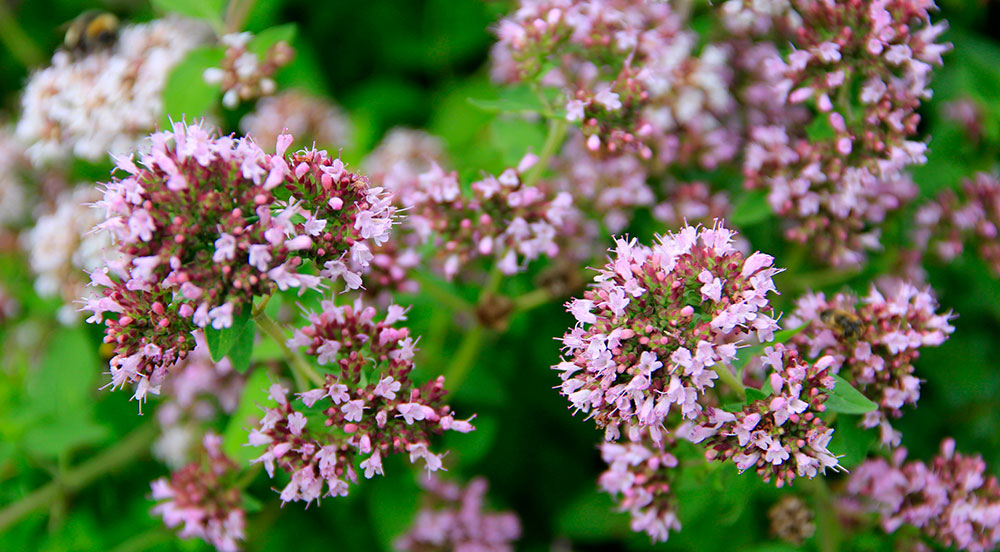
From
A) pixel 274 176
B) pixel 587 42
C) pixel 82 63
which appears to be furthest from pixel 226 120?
pixel 274 176

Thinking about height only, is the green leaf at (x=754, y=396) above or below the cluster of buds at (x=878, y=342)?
above

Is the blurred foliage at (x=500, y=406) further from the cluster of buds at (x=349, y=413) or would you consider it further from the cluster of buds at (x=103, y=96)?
the cluster of buds at (x=349, y=413)

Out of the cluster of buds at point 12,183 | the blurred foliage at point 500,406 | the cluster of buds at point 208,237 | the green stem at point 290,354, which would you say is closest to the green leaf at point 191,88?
the blurred foliage at point 500,406

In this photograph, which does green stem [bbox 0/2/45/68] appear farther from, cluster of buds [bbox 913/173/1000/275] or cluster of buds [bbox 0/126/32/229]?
cluster of buds [bbox 913/173/1000/275]

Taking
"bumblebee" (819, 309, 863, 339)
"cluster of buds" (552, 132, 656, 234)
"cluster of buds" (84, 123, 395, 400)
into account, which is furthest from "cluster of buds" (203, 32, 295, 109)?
"bumblebee" (819, 309, 863, 339)

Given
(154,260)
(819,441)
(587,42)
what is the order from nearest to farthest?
(154,260), (819,441), (587,42)

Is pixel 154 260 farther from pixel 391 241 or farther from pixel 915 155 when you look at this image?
pixel 915 155
